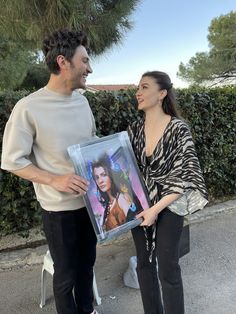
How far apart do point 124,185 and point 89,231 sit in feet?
1.23

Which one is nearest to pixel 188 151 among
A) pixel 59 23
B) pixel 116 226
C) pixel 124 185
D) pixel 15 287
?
pixel 124 185

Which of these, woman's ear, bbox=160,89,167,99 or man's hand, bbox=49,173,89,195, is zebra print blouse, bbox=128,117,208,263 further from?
man's hand, bbox=49,173,89,195

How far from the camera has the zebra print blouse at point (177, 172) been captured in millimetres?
2150

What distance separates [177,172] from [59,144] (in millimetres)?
693

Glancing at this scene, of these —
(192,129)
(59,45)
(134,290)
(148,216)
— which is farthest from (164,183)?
(192,129)

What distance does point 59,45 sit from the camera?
1.95 meters

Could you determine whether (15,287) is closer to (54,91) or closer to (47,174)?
(47,174)

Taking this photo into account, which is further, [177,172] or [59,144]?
[177,172]

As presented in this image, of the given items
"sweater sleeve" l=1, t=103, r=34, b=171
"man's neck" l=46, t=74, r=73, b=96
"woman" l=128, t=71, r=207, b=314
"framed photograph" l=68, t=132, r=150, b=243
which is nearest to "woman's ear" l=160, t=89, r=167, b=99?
"woman" l=128, t=71, r=207, b=314

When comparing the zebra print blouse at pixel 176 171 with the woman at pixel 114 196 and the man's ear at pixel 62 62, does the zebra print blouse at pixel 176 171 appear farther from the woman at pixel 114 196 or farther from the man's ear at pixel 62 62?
the man's ear at pixel 62 62

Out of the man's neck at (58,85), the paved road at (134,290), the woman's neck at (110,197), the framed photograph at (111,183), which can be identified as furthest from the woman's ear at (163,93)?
the paved road at (134,290)

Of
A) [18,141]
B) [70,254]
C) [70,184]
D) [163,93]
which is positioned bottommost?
[70,254]

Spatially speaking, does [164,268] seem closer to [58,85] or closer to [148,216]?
[148,216]

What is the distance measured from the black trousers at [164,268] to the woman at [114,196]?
0.20 meters
